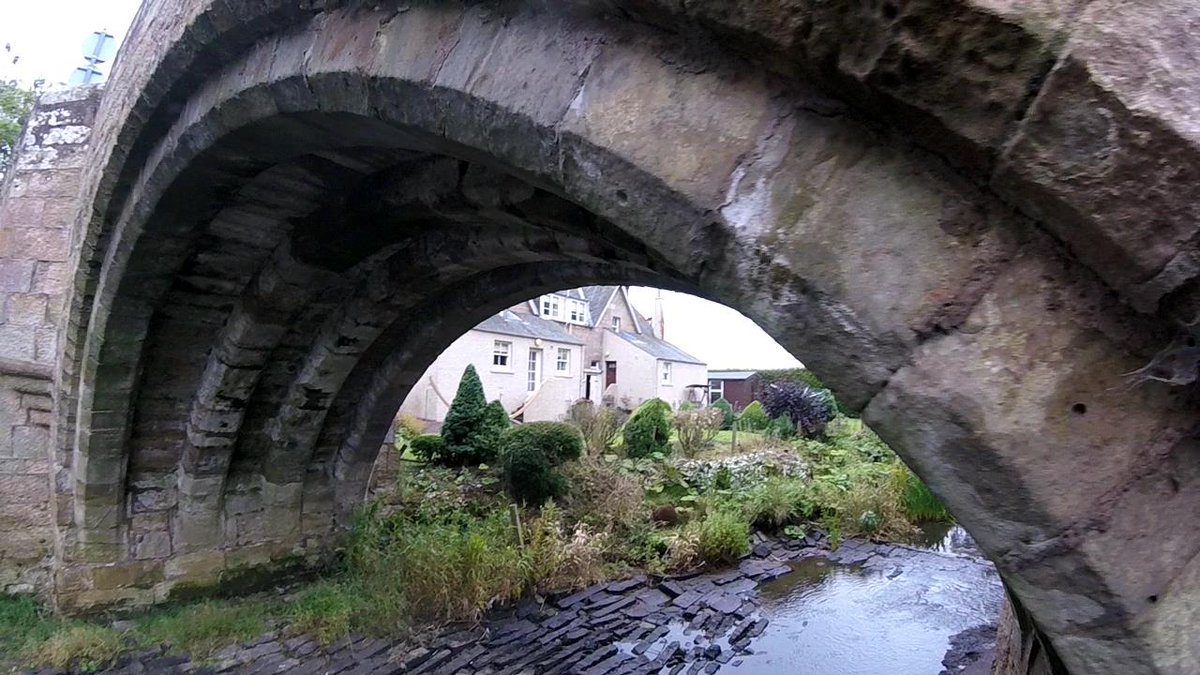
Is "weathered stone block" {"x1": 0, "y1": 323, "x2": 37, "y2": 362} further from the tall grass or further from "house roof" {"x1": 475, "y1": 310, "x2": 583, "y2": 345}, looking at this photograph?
"house roof" {"x1": 475, "y1": 310, "x2": 583, "y2": 345}

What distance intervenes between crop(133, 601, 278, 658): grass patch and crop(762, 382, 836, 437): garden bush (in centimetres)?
1131

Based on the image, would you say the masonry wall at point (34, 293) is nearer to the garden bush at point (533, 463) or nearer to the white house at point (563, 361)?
the garden bush at point (533, 463)

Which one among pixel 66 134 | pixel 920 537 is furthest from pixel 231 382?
pixel 920 537

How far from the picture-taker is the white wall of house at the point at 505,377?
16.1 meters

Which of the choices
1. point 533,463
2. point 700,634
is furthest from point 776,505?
point 700,634

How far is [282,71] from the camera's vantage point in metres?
2.42

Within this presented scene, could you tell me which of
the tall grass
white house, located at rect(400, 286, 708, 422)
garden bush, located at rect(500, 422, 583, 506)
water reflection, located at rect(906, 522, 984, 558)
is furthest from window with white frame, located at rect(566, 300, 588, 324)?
water reflection, located at rect(906, 522, 984, 558)

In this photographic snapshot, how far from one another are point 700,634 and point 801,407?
10.2 meters

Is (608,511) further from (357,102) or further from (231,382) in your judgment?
(357,102)

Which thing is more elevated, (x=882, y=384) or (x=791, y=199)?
(x=791, y=199)

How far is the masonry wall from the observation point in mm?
5262

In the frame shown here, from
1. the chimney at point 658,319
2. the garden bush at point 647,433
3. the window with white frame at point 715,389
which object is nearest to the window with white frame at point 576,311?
the window with white frame at point 715,389

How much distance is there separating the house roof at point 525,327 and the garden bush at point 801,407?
6.66 meters

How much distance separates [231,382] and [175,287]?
864mm
